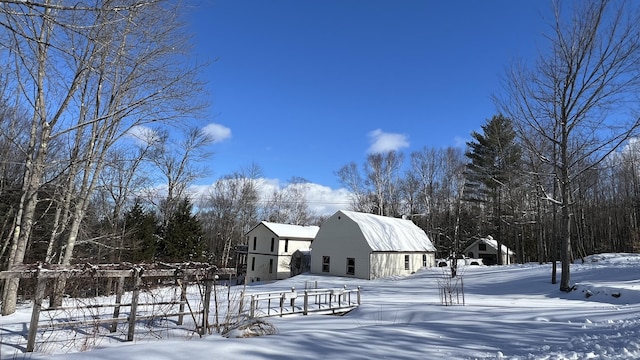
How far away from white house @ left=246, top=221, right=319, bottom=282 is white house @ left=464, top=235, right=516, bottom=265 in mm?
21963

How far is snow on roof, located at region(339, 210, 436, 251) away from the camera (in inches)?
1131

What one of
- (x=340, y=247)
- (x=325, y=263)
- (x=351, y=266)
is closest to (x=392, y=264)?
(x=351, y=266)

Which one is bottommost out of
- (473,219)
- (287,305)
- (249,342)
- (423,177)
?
(287,305)

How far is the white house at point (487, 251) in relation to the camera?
44969mm

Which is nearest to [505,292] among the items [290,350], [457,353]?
[457,353]


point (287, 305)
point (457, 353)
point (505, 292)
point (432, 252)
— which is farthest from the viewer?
point (432, 252)

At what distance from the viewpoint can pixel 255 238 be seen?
1444 inches

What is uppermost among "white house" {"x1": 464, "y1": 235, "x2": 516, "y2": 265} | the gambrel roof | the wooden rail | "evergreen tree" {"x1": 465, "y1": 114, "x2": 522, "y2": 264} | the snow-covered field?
"evergreen tree" {"x1": 465, "y1": 114, "x2": 522, "y2": 264}

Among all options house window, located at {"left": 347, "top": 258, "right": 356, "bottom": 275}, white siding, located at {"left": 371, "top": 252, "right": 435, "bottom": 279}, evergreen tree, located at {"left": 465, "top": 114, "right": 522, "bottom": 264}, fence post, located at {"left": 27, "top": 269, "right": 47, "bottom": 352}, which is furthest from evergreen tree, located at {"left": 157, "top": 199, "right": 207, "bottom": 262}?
evergreen tree, located at {"left": 465, "top": 114, "right": 522, "bottom": 264}

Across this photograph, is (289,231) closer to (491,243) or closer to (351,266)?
(351,266)

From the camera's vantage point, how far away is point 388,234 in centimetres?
3067

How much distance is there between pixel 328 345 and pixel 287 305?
346 inches

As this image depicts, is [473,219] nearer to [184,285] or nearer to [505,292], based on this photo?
[505,292]

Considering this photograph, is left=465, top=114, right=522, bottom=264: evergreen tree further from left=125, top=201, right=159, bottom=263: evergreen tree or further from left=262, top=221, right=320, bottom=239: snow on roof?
left=125, top=201, right=159, bottom=263: evergreen tree
